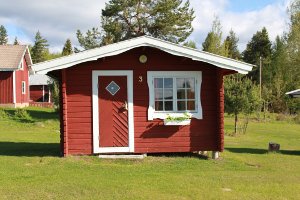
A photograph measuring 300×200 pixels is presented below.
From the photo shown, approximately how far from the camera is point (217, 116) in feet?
26.5

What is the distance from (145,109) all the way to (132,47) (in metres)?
1.67

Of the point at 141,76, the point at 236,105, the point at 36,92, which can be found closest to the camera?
the point at 141,76

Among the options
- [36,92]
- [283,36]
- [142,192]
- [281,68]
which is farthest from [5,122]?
[281,68]

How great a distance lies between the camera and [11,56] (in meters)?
24.7

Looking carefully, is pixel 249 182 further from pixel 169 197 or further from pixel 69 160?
pixel 69 160

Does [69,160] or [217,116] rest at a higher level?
[217,116]

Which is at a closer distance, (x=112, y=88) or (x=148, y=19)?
(x=112, y=88)

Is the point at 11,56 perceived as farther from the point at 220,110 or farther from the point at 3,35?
the point at 3,35

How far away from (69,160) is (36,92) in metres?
32.3

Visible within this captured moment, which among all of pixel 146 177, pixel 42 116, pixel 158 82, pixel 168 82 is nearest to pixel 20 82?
pixel 42 116

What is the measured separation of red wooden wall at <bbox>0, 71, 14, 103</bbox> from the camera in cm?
2369

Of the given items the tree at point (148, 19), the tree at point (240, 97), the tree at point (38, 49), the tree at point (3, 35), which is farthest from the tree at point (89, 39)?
the tree at point (3, 35)

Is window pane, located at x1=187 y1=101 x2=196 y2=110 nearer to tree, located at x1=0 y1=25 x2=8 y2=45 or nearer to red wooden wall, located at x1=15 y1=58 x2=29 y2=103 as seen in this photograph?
red wooden wall, located at x1=15 y1=58 x2=29 y2=103

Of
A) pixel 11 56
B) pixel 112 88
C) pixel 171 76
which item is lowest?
pixel 112 88
